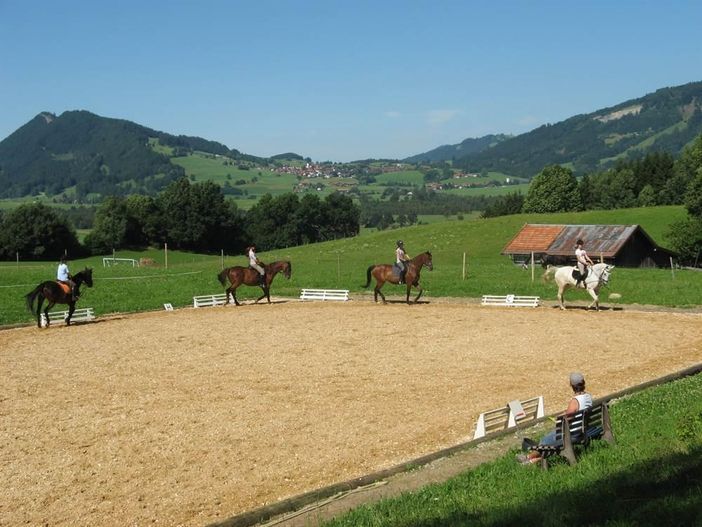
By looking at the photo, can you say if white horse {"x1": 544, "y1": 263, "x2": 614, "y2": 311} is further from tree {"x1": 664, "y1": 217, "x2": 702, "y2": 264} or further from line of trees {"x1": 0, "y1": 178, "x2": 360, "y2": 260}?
line of trees {"x1": 0, "y1": 178, "x2": 360, "y2": 260}

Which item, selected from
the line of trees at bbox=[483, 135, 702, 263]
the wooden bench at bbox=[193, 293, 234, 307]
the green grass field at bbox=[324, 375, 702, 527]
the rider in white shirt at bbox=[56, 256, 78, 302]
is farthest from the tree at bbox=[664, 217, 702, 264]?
the green grass field at bbox=[324, 375, 702, 527]

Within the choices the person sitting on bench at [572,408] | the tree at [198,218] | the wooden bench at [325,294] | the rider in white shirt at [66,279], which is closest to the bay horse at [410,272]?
the wooden bench at [325,294]

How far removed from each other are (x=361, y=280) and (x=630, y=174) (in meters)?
86.9

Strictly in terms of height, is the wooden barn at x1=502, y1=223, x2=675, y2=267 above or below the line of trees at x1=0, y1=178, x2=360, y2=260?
below

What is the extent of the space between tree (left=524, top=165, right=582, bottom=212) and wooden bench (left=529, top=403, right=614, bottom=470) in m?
104

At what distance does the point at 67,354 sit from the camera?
23.1 meters

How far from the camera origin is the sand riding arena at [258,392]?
38.5 feet

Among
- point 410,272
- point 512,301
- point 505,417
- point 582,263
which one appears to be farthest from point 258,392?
point 512,301

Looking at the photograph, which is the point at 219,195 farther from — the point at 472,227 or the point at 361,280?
the point at 361,280

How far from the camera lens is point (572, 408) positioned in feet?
37.2

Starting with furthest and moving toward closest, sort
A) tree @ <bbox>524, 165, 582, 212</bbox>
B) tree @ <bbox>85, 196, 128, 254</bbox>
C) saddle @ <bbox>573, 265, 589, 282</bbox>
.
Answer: tree @ <bbox>524, 165, 582, 212</bbox> < tree @ <bbox>85, 196, 128, 254</bbox> < saddle @ <bbox>573, 265, 589, 282</bbox>

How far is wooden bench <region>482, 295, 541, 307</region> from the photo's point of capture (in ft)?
108

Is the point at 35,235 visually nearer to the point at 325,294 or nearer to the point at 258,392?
the point at 325,294

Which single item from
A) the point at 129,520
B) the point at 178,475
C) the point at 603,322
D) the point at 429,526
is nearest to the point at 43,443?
the point at 178,475
